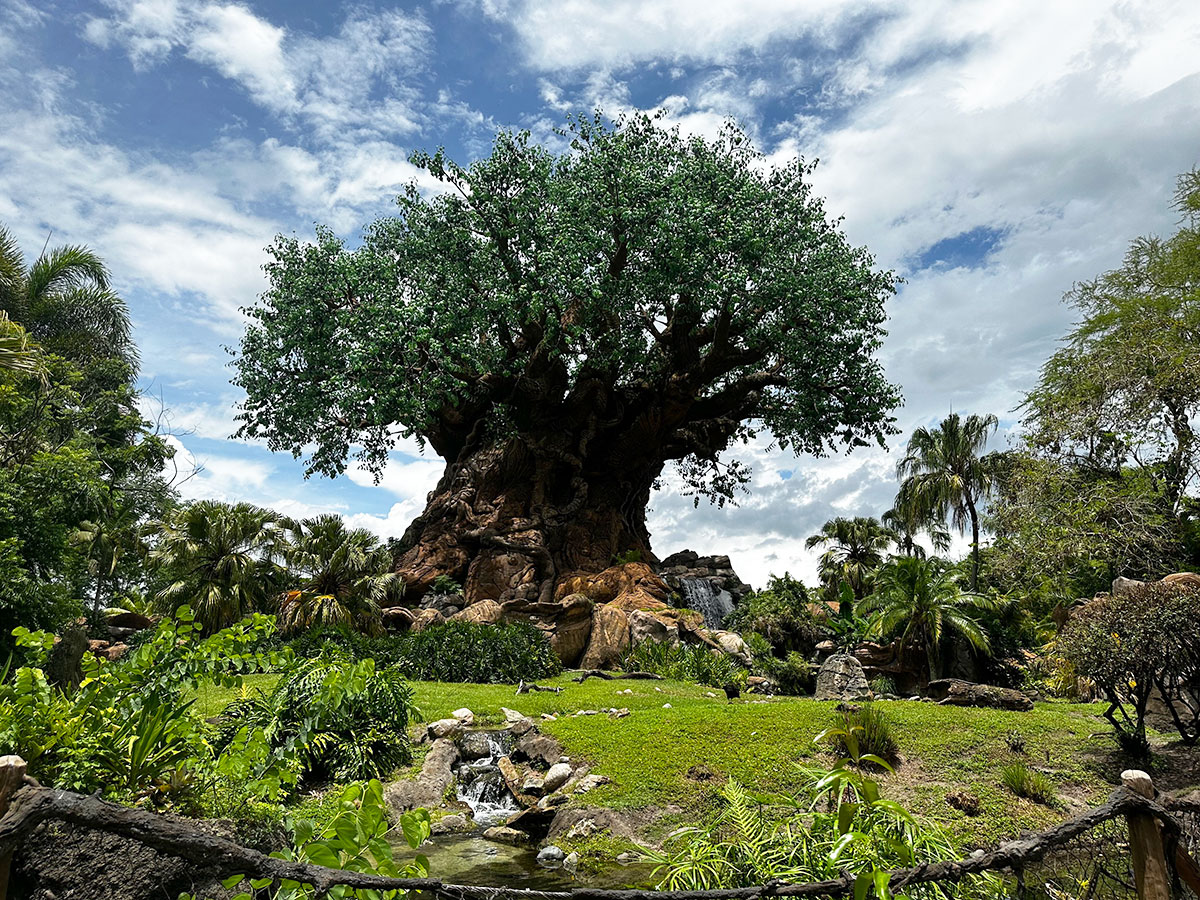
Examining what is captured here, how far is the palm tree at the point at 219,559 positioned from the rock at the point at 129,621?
4.64m

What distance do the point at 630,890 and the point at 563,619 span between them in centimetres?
1727

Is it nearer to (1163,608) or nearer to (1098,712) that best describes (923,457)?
(1098,712)

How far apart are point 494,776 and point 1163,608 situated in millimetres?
7890

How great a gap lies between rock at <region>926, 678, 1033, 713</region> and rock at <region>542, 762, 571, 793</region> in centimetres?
674

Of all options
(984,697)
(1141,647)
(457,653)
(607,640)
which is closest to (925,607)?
(984,697)

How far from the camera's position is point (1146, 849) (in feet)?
9.49

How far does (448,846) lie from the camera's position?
764 cm

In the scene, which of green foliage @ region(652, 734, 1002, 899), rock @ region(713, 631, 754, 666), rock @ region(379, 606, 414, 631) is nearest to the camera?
green foliage @ region(652, 734, 1002, 899)

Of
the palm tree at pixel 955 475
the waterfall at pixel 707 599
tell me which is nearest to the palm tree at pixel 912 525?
the palm tree at pixel 955 475

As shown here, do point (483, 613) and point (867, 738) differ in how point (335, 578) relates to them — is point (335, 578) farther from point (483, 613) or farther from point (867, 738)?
point (867, 738)

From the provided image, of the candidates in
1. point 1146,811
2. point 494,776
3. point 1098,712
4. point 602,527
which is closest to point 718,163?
point 602,527

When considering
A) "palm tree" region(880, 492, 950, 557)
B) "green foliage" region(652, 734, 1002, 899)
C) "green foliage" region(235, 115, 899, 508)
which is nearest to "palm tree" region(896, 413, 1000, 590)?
"palm tree" region(880, 492, 950, 557)

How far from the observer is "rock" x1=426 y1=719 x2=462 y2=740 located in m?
10.4

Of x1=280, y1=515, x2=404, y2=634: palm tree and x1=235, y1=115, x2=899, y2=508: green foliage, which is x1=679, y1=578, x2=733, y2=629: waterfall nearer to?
x1=235, y1=115, x2=899, y2=508: green foliage
